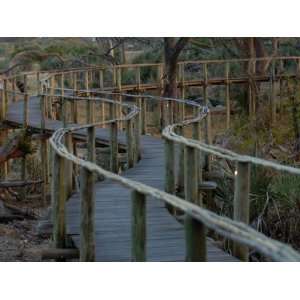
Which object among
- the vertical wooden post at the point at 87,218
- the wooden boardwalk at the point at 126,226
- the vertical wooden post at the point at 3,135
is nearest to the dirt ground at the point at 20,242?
the wooden boardwalk at the point at 126,226

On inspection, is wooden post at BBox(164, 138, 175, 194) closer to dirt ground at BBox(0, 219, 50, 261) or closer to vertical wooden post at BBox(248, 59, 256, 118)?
dirt ground at BBox(0, 219, 50, 261)

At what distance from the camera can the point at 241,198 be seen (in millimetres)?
5492

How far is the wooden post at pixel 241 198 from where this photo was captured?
5.38 m

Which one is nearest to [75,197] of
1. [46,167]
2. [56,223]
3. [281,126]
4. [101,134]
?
[56,223]

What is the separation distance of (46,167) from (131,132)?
162 inches

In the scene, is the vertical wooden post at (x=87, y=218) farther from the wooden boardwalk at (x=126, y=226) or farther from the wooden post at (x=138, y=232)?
the wooden post at (x=138, y=232)

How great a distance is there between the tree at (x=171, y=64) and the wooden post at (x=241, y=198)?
10.9 meters

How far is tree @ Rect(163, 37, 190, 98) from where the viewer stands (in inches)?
648

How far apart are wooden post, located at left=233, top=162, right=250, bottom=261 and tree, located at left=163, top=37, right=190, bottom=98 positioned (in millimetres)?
10855

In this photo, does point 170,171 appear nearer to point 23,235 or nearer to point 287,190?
point 287,190

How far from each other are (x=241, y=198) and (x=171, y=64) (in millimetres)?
11604

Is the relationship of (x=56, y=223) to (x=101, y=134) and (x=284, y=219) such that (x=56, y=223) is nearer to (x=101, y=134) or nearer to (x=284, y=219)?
(x=284, y=219)

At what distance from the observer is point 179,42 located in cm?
1758
